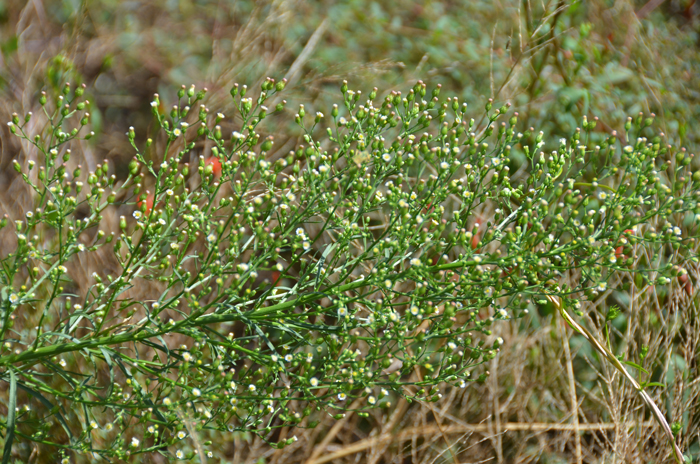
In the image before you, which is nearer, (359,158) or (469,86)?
(359,158)

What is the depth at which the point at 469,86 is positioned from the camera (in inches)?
152

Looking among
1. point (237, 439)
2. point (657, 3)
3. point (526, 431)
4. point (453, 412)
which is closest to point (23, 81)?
point (237, 439)

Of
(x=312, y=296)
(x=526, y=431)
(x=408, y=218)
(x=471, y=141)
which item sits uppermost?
(x=471, y=141)

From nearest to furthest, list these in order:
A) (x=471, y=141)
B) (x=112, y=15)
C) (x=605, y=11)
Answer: (x=471, y=141)
(x=605, y=11)
(x=112, y=15)

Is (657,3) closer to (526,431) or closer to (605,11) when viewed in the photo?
(605,11)

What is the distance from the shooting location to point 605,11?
4066mm

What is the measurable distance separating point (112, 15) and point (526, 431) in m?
4.19

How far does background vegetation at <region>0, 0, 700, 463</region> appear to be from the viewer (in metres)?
2.61

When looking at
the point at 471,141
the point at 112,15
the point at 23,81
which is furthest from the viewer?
the point at 112,15

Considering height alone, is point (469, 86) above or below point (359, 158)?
below

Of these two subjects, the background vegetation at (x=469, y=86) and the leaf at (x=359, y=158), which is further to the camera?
the background vegetation at (x=469, y=86)

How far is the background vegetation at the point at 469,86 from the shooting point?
2.61m

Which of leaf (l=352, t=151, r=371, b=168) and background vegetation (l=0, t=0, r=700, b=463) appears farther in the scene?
background vegetation (l=0, t=0, r=700, b=463)

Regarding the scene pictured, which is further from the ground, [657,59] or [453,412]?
[657,59]
